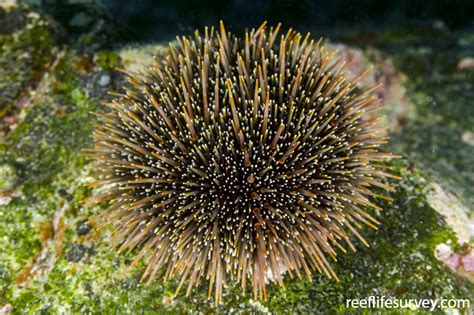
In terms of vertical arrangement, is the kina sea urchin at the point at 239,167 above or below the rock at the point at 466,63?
below

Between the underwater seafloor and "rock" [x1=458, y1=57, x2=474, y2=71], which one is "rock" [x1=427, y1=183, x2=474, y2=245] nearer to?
the underwater seafloor

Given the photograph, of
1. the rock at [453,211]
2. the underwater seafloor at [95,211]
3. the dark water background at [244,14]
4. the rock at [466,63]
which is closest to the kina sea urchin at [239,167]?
the underwater seafloor at [95,211]

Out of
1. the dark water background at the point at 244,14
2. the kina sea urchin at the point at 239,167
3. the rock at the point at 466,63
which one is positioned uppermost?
the dark water background at the point at 244,14

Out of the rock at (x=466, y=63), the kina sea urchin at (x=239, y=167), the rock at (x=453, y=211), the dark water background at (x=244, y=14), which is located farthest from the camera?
the rock at (x=466, y=63)

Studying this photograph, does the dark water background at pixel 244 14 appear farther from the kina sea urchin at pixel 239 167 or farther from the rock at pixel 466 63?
the kina sea urchin at pixel 239 167

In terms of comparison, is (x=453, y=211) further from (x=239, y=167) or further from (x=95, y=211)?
(x=95, y=211)

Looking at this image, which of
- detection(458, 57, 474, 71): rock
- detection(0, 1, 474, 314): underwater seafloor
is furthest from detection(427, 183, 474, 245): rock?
detection(458, 57, 474, 71): rock

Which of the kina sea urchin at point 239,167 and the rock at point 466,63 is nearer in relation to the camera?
the kina sea urchin at point 239,167
